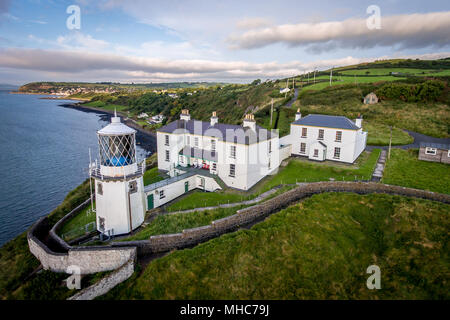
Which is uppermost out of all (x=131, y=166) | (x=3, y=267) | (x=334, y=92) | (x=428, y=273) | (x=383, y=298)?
(x=334, y=92)

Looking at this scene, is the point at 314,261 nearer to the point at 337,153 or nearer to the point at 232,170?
the point at 232,170

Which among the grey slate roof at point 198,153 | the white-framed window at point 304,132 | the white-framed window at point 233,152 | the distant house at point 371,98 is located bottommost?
the grey slate roof at point 198,153

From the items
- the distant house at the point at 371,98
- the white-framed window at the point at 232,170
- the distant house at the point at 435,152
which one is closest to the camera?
the white-framed window at the point at 232,170

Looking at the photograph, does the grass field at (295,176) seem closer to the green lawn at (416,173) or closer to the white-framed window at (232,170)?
the white-framed window at (232,170)

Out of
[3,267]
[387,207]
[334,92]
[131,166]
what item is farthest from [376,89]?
[3,267]

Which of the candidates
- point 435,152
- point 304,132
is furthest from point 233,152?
point 435,152

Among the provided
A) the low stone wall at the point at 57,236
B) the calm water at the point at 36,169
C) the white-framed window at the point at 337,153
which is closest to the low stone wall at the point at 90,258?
the low stone wall at the point at 57,236

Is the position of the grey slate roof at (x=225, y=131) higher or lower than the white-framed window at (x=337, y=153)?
higher
